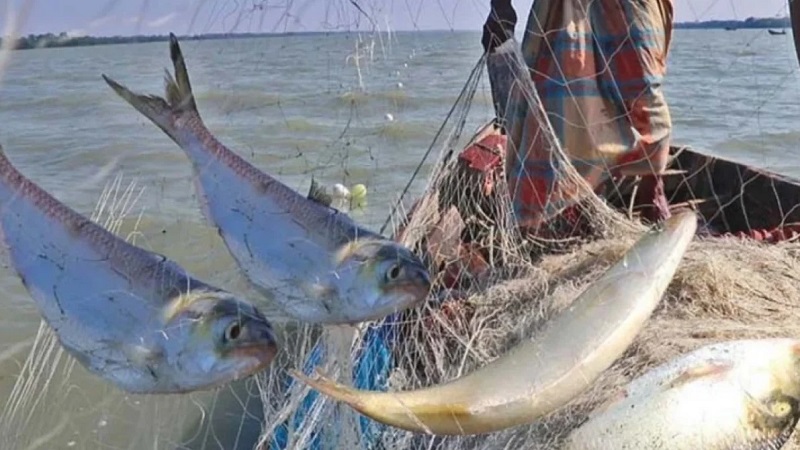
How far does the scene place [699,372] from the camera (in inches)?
106

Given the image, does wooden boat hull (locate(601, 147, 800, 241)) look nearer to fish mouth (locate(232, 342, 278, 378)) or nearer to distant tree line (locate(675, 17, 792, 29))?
distant tree line (locate(675, 17, 792, 29))

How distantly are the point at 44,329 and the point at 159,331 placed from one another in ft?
5.40

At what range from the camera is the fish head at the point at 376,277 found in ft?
6.84

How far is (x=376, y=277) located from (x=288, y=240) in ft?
0.75

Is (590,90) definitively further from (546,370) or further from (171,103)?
(171,103)

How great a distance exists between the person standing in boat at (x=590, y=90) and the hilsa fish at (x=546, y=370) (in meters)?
1.18

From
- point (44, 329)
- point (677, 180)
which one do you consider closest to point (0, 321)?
point (44, 329)

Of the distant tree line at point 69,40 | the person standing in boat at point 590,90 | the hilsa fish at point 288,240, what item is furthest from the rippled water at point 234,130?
the person standing in boat at point 590,90

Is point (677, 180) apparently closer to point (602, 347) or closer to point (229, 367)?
point (602, 347)

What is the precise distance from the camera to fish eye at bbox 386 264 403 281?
6.86ft

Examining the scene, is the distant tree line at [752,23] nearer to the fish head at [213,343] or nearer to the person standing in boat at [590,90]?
the person standing in boat at [590,90]

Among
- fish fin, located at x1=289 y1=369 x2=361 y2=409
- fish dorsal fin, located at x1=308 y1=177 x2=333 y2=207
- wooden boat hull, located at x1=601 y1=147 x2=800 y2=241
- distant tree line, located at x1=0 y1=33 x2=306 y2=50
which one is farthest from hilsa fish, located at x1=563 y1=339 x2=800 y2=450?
wooden boat hull, located at x1=601 y1=147 x2=800 y2=241

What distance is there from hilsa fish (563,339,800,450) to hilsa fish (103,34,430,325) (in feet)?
2.71

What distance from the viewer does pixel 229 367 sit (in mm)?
1914
